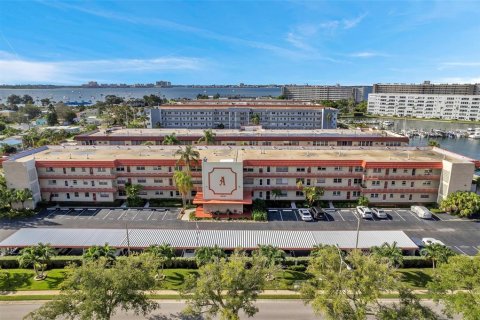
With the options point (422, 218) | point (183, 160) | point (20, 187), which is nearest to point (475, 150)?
point (422, 218)

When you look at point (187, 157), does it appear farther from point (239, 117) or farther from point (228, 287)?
point (239, 117)

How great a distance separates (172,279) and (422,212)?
152ft

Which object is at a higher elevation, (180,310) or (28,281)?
(28,281)

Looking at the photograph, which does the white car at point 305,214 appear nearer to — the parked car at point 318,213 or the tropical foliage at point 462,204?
the parked car at point 318,213

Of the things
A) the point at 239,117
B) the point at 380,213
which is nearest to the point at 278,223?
→ the point at 380,213

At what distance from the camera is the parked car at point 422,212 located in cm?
5834

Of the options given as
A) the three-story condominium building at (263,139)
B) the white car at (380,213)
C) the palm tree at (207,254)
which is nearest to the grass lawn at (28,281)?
the palm tree at (207,254)

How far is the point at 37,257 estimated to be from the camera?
40344 millimetres

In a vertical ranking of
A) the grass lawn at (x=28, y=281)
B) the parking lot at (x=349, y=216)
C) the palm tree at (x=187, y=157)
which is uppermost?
the palm tree at (x=187, y=157)

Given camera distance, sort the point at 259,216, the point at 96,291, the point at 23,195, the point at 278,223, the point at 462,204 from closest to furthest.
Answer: the point at 96,291, the point at 278,223, the point at 259,216, the point at 462,204, the point at 23,195

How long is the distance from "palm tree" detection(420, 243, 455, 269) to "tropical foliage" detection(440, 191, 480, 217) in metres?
21.4

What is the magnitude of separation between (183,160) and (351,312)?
134ft

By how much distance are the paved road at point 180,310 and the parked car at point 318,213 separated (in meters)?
22.7

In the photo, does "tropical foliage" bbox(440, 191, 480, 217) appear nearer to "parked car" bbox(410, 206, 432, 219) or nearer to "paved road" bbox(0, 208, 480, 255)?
"paved road" bbox(0, 208, 480, 255)
